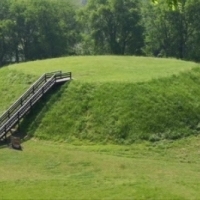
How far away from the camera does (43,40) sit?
305 ft

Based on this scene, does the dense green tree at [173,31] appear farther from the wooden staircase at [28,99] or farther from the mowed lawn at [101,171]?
the mowed lawn at [101,171]

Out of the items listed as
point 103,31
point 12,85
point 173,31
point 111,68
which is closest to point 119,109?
point 111,68

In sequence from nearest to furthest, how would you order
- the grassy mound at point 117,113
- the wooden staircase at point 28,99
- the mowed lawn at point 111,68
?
the grassy mound at point 117,113 → the wooden staircase at point 28,99 → the mowed lawn at point 111,68

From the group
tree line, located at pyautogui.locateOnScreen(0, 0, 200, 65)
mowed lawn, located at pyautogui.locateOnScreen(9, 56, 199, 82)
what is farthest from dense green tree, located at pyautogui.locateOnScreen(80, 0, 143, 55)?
mowed lawn, located at pyautogui.locateOnScreen(9, 56, 199, 82)

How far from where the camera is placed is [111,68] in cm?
4900

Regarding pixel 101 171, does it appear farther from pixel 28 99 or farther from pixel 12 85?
pixel 12 85

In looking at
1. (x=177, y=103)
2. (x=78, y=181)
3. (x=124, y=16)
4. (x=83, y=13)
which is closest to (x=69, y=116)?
(x=177, y=103)

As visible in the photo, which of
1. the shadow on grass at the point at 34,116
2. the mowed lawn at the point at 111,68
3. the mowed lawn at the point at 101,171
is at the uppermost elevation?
the mowed lawn at the point at 111,68

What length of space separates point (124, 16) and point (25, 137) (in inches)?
2100

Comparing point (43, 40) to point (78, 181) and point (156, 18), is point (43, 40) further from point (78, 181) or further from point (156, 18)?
point (78, 181)

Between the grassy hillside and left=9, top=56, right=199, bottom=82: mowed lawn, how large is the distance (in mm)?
88

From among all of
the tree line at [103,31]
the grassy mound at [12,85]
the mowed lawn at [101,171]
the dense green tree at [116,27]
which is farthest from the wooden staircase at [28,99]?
the dense green tree at [116,27]

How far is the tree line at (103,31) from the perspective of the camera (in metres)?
87.0

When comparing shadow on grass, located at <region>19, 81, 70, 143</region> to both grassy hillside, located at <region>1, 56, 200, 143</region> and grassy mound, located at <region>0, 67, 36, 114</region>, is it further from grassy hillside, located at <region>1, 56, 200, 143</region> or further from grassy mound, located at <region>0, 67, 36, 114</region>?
grassy mound, located at <region>0, 67, 36, 114</region>
